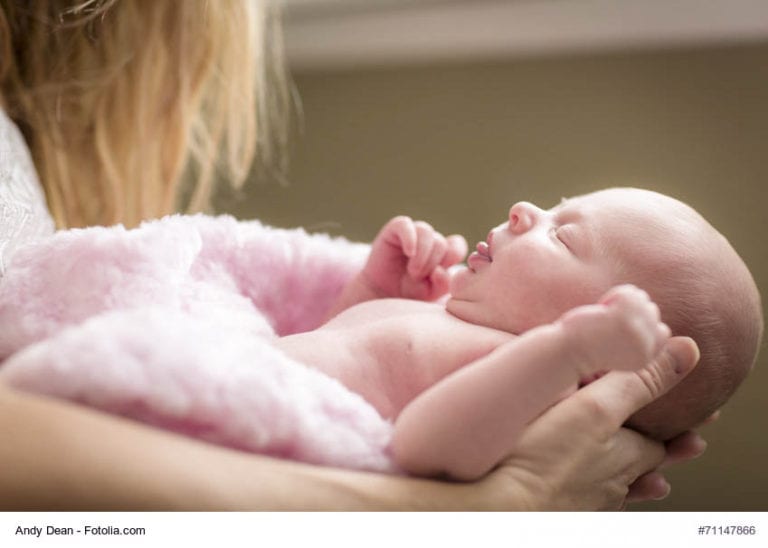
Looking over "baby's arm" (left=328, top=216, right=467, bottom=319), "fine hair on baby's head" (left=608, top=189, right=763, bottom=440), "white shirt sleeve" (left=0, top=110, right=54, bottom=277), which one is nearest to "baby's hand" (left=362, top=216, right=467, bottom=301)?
"baby's arm" (left=328, top=216, right=467, bottom=319)

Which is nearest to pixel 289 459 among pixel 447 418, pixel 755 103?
pixel 447 418

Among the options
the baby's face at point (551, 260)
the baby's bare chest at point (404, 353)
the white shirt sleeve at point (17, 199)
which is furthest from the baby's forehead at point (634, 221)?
the white shirt sleeve at point (17, 199)

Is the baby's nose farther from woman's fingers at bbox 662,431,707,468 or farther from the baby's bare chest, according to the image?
woman's fingers at bbox 662,431,707,468

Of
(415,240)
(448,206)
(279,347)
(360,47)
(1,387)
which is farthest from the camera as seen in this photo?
(360,47)

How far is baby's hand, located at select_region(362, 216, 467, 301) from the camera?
2.70ft

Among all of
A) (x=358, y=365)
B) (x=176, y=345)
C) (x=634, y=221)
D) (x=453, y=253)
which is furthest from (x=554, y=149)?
(x=176, y=345)

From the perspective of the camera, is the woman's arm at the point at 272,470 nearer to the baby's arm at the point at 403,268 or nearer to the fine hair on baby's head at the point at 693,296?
the fine hair on baby's head at the point at 693,296

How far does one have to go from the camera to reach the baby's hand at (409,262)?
822mm

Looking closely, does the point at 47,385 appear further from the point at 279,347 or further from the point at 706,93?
the point at 706,93

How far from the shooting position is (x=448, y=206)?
4.25 ft

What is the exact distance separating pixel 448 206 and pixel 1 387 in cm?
89

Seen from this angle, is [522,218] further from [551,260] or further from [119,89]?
[119,89]

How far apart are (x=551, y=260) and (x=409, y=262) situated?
0.19 metres

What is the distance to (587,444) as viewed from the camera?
600 mm
